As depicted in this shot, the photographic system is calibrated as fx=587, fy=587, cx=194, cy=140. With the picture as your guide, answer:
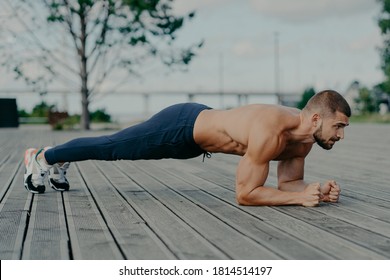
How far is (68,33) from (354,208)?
47.6 feet

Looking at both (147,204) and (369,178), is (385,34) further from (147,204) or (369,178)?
(147,204)

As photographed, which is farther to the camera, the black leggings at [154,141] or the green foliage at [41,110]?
the green foliage at [41,110]

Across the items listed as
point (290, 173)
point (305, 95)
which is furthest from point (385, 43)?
point (290, 173)

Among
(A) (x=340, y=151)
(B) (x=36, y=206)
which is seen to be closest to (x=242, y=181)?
(B) (x=36, y=206)

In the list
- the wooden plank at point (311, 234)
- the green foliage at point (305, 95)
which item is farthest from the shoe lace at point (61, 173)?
the green foliage at point (305, 95)

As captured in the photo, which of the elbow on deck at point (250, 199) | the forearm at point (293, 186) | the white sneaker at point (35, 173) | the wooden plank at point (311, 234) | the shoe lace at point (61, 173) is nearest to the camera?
the wooden plank at point (311, 234)

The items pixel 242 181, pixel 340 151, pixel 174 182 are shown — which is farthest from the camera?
pixel 340 151

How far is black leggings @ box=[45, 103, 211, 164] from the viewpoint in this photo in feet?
11.3

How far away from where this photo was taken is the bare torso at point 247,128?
3.08m

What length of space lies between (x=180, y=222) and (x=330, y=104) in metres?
0.99

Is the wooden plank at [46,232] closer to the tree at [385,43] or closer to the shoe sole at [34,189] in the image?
the shoe sole at [34,189]

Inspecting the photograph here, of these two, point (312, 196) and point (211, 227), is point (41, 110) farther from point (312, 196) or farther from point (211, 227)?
point (211, 227)

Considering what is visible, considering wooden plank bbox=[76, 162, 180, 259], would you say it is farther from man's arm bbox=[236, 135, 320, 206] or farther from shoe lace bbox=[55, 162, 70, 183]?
man's arm bbox=[236, 135, 320, 206]

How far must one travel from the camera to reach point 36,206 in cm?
337
